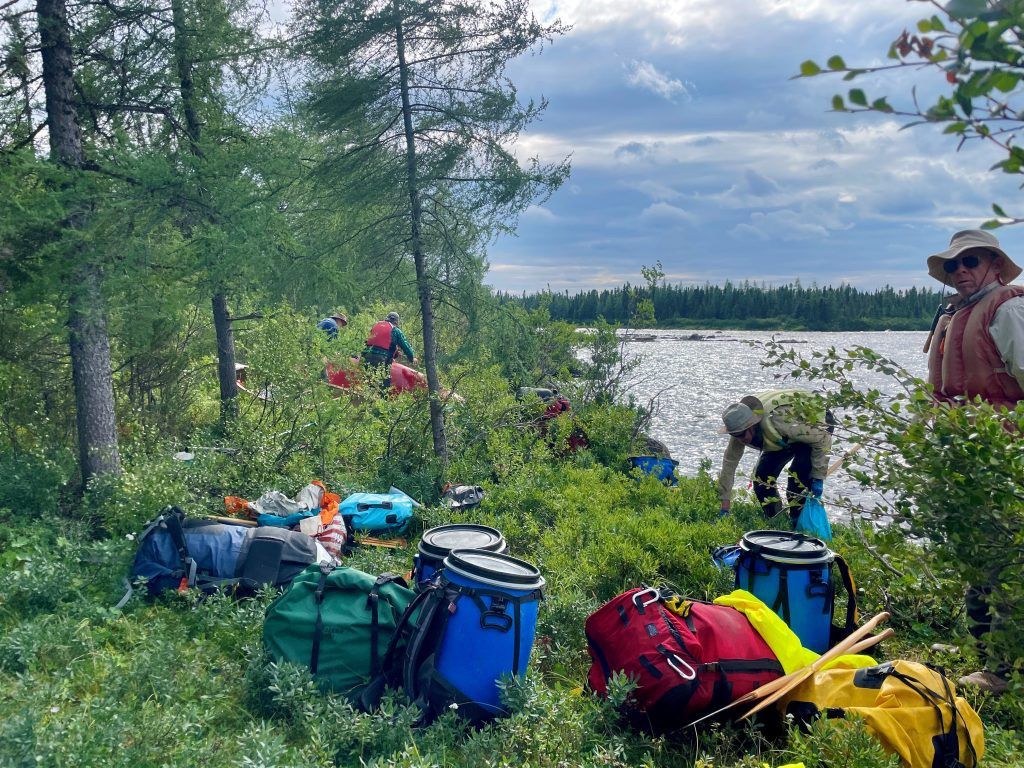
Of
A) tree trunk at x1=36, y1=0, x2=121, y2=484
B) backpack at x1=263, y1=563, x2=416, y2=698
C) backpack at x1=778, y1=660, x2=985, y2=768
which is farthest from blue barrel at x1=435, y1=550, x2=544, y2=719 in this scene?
tree trunk at x1=36, y1=0, x2=121, y2=484

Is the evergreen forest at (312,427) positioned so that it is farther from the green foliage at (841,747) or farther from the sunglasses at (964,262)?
the sunglasses at (964,262)

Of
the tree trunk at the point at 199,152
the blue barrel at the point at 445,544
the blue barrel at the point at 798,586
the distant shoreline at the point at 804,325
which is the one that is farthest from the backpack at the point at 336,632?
the distant shoreline at the point at 804,325

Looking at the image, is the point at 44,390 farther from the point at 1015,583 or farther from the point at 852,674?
the point at 1015,583

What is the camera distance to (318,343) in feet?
30.4

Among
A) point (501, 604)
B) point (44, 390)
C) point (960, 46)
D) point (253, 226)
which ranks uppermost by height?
point (253, 226)

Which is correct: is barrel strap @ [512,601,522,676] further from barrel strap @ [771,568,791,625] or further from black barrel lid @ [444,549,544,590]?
barrel strap @ [771,568,791,625]

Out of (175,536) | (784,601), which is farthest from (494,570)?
(175,536)

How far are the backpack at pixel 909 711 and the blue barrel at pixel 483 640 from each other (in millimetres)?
1581

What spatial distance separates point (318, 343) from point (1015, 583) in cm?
795

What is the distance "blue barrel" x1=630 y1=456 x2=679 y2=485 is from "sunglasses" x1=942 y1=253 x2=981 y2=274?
4875 millimetres

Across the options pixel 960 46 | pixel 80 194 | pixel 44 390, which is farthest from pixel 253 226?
pixel 960 46

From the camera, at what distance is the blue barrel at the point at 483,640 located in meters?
4.05

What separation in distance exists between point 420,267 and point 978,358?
6634 millimetres

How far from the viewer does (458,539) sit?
17.3ft
